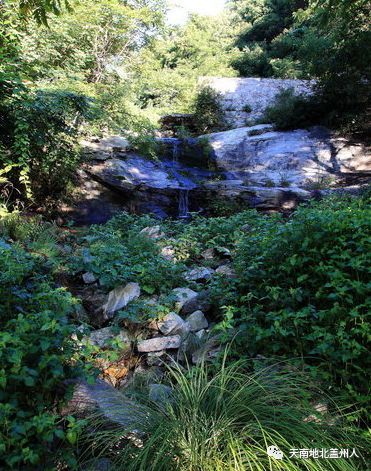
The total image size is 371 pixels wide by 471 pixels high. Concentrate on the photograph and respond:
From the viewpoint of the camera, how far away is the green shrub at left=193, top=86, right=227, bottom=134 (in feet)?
46.9

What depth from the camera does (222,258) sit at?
4.86 metres

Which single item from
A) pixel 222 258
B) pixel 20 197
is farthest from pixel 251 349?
pixel 20 197

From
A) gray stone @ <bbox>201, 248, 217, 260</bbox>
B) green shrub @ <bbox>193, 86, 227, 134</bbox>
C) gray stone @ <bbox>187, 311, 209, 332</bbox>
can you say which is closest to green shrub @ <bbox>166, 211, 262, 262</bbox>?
gray stone @ <bbox>201, 248, 217, 260</bbox>

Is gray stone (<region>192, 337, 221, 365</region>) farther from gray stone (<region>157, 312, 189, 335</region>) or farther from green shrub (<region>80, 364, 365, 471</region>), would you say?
green shrub (<region>80, 364, 365, 471</region>)

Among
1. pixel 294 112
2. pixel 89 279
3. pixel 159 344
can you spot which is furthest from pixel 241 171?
pixel 159 344

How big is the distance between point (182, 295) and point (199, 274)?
2.14ft

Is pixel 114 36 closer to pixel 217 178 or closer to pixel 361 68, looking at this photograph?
pixel 217 178

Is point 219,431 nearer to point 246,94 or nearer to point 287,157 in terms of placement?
point 287,157

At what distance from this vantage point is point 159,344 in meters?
3.16

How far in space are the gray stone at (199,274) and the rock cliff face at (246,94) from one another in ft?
36.1

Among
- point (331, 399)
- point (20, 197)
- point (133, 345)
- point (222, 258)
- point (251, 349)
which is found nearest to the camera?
point (331, 399)

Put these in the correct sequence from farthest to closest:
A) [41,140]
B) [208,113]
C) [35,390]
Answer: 1. [208,113]
2. [41,140]
3. [35,390]

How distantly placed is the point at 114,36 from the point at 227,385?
1217 cm

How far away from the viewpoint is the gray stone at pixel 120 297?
3477mm
